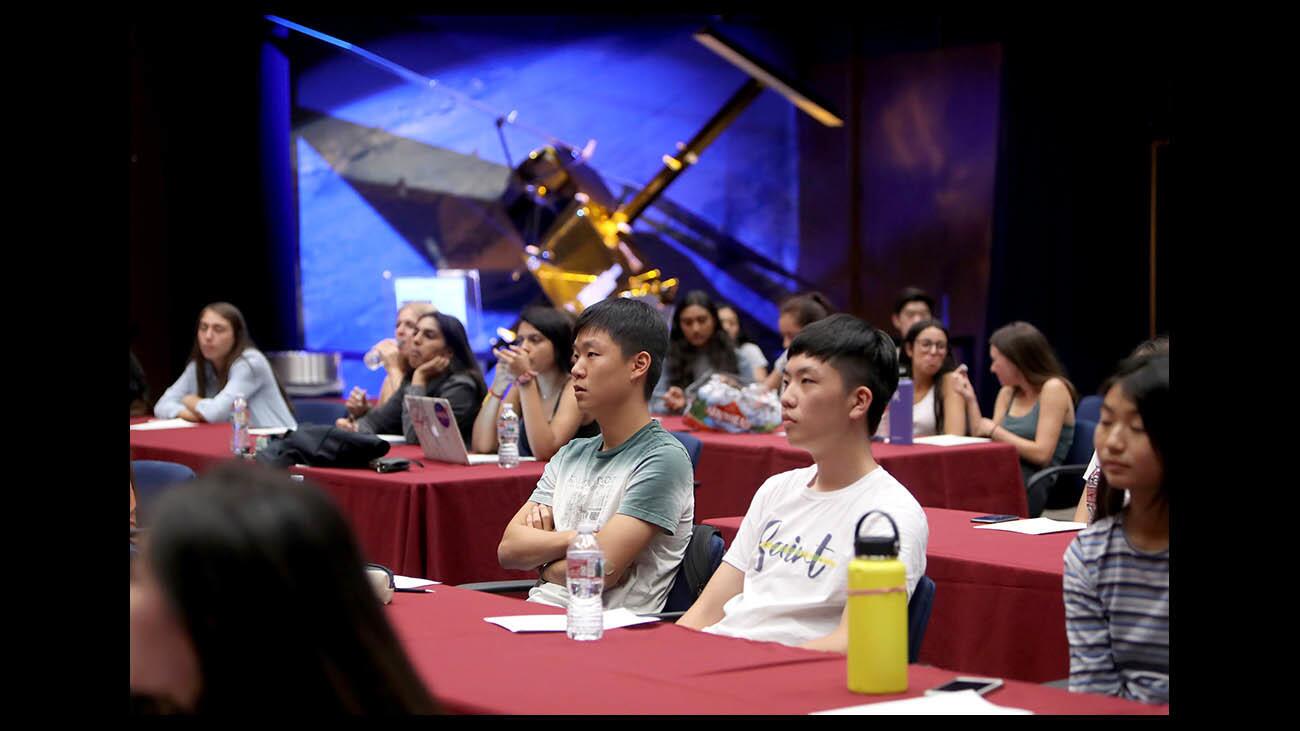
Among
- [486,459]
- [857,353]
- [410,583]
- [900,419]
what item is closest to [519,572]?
[486,459]

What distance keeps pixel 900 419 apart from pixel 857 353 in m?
3.18

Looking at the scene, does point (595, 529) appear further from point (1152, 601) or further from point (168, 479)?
point (168, 479)

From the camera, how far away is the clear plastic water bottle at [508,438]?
511 cm

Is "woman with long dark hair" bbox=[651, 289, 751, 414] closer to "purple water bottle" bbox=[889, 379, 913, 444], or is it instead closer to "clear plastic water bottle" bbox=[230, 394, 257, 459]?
"purple water bottle" bbox=[889, 379, 913, 444]

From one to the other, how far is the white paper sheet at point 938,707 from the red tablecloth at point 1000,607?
4.24 ft

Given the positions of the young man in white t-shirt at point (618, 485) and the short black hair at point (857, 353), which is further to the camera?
the young man in white t-shirt at point (618, 485)

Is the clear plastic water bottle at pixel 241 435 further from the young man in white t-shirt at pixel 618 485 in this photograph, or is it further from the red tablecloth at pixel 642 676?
the red tablecloth at pixel 642 676

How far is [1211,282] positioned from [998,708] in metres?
0.64

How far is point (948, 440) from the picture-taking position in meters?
5.95

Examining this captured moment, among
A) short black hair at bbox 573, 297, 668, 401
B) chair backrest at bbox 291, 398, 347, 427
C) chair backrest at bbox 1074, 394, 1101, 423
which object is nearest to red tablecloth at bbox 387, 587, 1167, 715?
short black hair at bbox 573, 297, 668, 401

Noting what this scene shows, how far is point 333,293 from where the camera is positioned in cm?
1082

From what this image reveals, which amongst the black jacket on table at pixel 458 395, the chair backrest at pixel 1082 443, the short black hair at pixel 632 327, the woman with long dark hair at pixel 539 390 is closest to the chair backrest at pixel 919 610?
the short black hair at pixel 632 327

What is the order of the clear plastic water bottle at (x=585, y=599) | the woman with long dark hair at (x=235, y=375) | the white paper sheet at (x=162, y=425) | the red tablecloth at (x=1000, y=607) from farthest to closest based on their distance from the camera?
the woman with long dark hair at (x=235, y=375)
the white paper sheet at (x=162, y=425)
the red tablecloth at (x=1000, y=607)
the clear plastic water bottle at (x=585, y=599)

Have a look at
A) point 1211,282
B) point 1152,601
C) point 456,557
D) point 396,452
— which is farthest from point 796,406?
point 396,452
